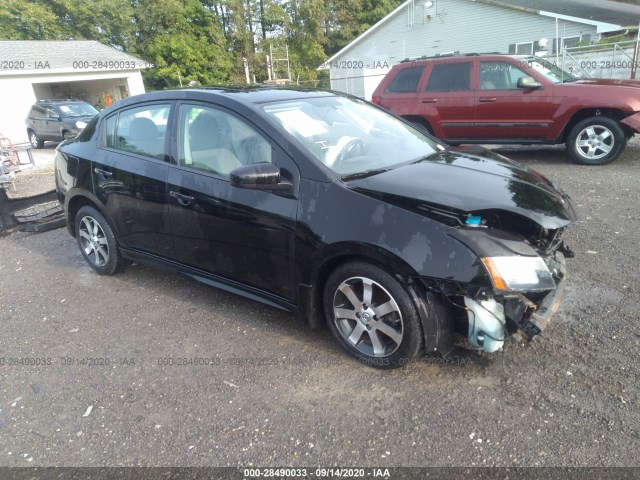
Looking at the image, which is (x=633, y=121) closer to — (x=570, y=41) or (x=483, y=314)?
(x=483, y=314)

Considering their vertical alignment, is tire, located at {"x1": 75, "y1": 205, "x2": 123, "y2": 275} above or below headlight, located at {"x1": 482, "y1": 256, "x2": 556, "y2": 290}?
below

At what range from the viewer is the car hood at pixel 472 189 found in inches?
110

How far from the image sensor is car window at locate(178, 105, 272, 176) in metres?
3.35

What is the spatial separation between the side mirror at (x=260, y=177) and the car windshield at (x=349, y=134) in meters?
0.28

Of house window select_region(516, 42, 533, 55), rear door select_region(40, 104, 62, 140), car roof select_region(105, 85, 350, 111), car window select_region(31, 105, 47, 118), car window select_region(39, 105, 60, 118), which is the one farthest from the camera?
house window select_region(516, 42, 533, 55)

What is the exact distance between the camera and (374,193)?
288 centimetres

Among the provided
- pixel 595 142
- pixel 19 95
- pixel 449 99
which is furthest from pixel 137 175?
pixel 19 95

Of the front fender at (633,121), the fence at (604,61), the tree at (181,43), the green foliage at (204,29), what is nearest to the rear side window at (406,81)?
the front fender at (633,121)

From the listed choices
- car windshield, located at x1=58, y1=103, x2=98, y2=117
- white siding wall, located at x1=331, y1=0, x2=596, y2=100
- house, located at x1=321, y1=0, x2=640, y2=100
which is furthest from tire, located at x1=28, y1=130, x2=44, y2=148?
white siding wall, located at x1=331, y1=0, x2=596, y2=100

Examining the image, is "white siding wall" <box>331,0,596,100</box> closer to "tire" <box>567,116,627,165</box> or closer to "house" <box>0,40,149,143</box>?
"house" <box>0,40,149,143</box>

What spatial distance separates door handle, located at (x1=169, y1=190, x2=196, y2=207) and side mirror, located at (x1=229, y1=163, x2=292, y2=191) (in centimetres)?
65

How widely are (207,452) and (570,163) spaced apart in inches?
304

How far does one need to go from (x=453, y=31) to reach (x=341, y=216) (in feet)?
84.2

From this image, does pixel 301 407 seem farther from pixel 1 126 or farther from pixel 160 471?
pixel 1 126
